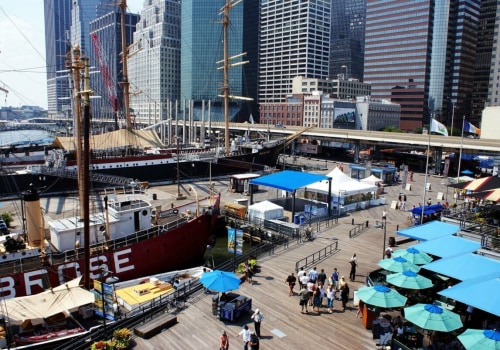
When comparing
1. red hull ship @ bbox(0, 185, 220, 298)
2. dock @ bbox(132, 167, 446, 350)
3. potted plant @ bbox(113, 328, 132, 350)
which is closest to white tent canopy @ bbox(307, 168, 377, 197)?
dock @ bbox(132, 167, 446, 350)

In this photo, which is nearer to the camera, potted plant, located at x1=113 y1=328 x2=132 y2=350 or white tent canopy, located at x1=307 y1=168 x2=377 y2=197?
potted plant, located at x1=113 y1=328 x2=132 y2=350

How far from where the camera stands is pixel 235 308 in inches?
642

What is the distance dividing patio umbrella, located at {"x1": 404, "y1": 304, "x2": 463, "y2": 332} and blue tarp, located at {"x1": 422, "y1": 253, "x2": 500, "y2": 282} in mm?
3511

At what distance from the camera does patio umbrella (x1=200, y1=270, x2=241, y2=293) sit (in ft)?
52.5

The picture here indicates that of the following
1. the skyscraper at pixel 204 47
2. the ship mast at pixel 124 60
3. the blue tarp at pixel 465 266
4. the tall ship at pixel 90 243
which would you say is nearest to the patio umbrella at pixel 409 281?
the blue tarp at pixel 465 266

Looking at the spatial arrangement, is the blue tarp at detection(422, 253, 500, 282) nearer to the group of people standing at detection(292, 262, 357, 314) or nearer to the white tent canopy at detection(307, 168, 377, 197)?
the group of people standing at detection(292, 262, 357, 314)

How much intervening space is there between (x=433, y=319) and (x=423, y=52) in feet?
→ 523

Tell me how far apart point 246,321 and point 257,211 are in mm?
16322

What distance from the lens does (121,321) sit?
1602 centimetres

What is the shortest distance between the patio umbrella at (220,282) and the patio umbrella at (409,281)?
6.45m

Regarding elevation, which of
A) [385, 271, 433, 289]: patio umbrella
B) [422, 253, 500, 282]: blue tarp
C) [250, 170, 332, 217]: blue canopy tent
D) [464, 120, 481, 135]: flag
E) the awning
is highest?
[464, 120, 481, 135]: flag

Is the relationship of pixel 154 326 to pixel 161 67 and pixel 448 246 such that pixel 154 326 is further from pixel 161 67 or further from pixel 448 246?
pixel 161 67

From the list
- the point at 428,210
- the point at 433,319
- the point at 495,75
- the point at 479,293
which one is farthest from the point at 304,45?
the point at 433,319

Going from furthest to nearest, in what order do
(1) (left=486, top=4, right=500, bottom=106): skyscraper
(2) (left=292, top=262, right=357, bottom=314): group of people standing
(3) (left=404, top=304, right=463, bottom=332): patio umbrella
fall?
(1) (left=486, top=4, right=500, bottom=106): skyscraper → (2) (left=292, top=262, right=357, bottom=314): group of people standing → (3) (left=404, top=304, right=463, bottom=332): patio umbrella
